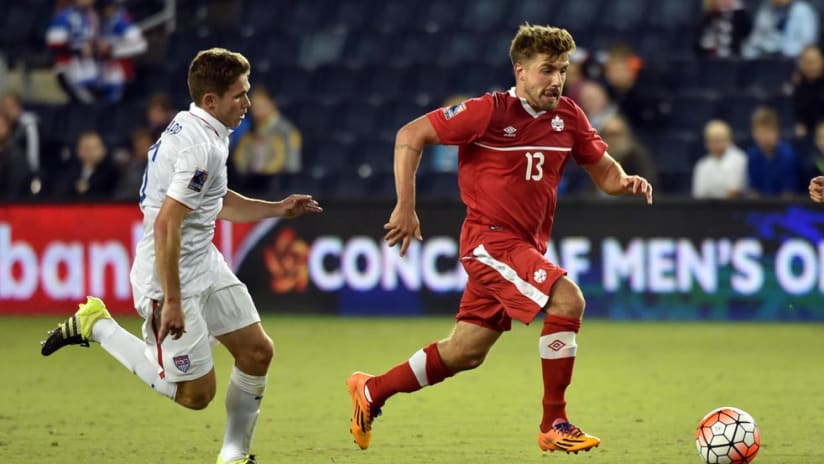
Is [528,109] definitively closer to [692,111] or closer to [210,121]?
[210,121]

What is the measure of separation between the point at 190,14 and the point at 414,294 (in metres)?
6.70

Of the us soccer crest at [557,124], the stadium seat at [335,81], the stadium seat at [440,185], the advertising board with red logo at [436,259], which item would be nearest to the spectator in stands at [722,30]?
the advertising board with red logo at [436,259]

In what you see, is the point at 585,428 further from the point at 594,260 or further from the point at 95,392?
the point at 594,260

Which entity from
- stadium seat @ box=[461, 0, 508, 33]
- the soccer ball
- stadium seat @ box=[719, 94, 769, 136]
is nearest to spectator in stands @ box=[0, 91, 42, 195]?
stadium seat @ box=[461, 0, 508, 33]

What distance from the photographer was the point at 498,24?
17438mm

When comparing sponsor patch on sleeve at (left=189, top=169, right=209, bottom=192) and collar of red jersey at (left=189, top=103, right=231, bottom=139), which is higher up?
collar of red jersey at (left=189, top=103, right=231, bottom=139)

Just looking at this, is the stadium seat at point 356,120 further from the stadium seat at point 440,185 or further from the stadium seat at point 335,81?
the stadium seat at point 440,185

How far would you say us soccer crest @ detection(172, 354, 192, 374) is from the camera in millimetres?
6551

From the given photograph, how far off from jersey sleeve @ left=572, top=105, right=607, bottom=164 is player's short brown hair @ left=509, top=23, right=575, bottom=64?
38 centimetres

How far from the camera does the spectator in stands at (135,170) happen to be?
48.4 feet

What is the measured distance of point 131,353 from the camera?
6.91 meters

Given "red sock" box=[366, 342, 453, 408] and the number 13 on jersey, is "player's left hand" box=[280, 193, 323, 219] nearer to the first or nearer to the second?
"red sock" box=[366, 342, 453, 408]

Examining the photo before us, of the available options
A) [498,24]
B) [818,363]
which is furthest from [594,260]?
[498,24]

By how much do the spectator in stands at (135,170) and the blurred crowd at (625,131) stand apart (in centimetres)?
1
